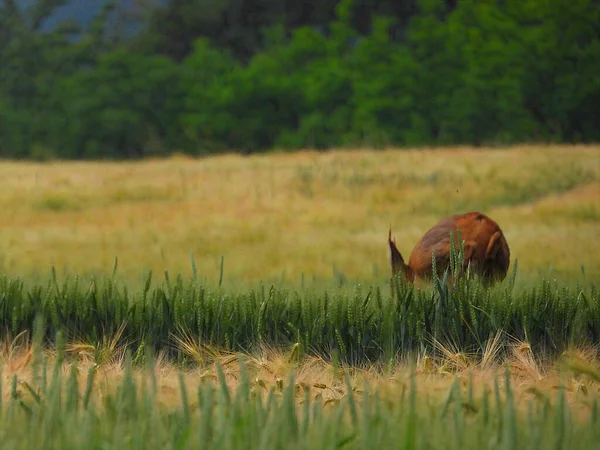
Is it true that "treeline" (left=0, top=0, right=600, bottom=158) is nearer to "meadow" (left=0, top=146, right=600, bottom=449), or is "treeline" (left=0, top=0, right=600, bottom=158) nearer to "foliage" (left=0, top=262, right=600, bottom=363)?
"meadow" (left=0, top=146, right=600, bottom=449)

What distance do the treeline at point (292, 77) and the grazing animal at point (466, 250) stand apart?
414 inches

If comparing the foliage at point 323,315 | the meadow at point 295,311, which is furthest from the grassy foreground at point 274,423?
the foliage at point 323,315

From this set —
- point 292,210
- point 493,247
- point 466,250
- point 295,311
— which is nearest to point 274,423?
point 295,311

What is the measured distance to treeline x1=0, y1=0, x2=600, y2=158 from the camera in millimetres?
16781

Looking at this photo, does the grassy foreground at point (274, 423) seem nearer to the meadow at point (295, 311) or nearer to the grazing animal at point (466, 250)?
the meadow at point (295, 311)

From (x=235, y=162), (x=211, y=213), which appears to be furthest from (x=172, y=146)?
(x=211, y=213)

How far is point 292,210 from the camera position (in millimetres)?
10516

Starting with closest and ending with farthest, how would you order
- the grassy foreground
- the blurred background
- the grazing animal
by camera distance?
the grassy foreground, the grazing animal, the blurred background

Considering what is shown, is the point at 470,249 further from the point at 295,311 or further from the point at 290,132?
the point at 290,132

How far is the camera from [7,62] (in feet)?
73.2

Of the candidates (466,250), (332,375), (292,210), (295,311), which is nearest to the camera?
(332,375)

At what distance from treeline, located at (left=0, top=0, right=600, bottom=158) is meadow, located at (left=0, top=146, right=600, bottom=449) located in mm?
3399

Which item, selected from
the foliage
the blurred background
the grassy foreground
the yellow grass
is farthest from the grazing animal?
the grassy foreground

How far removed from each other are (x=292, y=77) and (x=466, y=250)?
1516 cm
